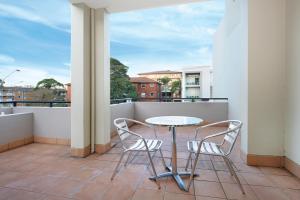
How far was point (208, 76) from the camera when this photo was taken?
14.0 meters

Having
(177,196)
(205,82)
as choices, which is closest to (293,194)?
(177,196)

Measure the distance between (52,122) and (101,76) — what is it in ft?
4.78

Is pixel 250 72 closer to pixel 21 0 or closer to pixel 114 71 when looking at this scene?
pixel 21 0

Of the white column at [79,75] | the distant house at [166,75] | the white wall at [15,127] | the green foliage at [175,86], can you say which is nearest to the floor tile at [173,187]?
the white column at [79,75]

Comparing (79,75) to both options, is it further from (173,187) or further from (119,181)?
(173,187)

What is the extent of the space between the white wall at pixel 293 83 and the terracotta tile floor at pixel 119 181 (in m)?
0.34

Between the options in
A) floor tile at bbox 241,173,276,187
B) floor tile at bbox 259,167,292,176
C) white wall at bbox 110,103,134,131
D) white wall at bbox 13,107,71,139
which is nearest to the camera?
floor tile at bbox 241,173,276,187

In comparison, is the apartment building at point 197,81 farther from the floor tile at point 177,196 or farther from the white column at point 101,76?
the floor tile at point 177,196

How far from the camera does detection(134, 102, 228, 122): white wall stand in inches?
194

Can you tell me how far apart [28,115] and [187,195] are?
3201 millimetres

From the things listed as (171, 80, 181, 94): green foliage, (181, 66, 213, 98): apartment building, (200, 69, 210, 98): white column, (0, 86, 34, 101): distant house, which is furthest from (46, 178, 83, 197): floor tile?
(171, 80, 181, 94): green foliage

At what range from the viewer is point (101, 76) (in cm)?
270

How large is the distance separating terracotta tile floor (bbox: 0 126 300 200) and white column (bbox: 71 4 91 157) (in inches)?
11.0

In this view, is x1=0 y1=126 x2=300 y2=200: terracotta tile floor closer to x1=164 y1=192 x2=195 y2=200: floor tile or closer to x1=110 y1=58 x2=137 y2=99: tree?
x1=164 y1=192 x2=195 y2=200: floor tile
